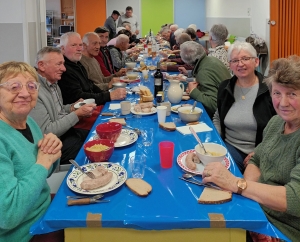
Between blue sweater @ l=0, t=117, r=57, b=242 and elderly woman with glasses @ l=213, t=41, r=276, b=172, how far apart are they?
136 cm

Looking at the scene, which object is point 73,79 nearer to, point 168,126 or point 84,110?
point 84,110

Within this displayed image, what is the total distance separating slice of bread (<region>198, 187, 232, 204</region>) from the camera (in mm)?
1149

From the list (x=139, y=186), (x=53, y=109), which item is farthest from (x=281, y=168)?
(x=53, y=109)

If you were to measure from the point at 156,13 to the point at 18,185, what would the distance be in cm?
1227

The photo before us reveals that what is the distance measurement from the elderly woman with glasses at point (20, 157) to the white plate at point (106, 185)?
11 centimetres

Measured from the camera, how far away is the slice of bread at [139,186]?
121 centimetres

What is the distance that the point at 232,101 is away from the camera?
7.47 feet

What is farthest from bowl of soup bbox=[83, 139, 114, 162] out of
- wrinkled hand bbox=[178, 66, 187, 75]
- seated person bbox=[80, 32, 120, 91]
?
wrinkled hand bbox=[178, 66, 187, 75]

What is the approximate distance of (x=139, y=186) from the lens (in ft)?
4.13

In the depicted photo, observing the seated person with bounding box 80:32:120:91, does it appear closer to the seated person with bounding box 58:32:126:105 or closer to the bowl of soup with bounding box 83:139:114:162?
the seated person with bounding box 58:32:126:105

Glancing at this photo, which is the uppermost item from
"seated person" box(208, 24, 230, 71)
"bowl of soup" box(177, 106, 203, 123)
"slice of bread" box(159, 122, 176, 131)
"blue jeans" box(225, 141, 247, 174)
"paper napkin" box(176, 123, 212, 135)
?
"seated person" box(208, 24, 230, 71)

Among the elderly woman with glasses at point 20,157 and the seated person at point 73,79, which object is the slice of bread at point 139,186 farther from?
the seated person at point 73,79

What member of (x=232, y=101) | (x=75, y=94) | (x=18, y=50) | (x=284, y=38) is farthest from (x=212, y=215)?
(x=284, y=38)

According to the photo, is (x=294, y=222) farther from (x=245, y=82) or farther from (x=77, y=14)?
(x=77, y=14)
